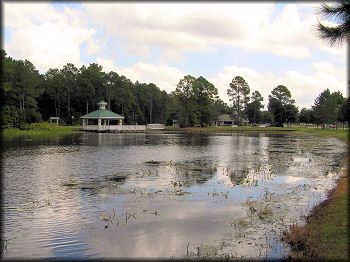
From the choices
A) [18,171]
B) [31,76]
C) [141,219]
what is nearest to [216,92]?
[31,76]

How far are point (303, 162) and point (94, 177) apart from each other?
20.0 metres

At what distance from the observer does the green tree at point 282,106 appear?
125 metres

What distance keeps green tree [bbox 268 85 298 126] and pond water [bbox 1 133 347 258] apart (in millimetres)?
104629

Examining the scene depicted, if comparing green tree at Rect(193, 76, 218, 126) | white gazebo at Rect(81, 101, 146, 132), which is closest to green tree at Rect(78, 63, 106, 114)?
white gazebo at Rect(81, 101, 146, 132)

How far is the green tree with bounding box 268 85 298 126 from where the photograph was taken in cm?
12538

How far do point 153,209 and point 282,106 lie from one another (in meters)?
121

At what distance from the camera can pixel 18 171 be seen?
76.5 feet

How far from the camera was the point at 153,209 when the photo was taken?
46.9ft

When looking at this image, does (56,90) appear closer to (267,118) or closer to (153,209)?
(267,118)

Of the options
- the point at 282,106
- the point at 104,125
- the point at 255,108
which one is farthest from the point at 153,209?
the point at 255,108

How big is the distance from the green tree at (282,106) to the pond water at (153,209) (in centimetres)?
10463

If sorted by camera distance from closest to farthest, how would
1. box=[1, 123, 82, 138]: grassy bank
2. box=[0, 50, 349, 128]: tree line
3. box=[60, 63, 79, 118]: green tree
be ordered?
box=[1, 123, 82, 138]: grassy bank
box=[0, 50, 349, 128]: tree line
box=[60, 63, 79, 118]: green tree

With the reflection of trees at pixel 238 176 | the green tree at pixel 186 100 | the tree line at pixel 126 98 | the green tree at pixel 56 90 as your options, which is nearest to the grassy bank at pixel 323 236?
the reflection of trees at pixel 238 176

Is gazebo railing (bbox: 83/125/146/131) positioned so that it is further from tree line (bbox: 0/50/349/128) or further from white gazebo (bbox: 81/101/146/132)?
tree line (bbox: 0/50/349/128)
